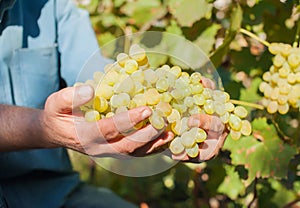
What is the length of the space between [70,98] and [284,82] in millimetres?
451

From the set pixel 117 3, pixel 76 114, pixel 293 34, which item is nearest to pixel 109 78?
pixel 76 114

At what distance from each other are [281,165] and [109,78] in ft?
1.67

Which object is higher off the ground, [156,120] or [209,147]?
[156,120]

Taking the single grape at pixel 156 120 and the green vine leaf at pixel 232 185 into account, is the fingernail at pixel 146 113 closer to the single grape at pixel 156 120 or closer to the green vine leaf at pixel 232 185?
the single grape at pixel 156 120

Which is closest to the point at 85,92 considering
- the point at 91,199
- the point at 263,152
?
the point at 263,152

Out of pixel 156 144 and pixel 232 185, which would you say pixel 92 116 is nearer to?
pixel 156 144

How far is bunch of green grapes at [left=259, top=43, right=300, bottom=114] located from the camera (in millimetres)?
1244

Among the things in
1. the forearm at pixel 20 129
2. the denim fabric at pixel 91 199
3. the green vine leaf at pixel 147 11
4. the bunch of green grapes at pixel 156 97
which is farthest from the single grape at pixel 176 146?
the green vine leaf at pixel 147 11

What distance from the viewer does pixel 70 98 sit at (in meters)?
1.01

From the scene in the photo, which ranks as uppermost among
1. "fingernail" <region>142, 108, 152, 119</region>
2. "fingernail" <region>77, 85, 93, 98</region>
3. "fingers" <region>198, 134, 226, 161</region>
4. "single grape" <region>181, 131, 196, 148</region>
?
"fingernail" <region>77, 85, 93, 98</region>

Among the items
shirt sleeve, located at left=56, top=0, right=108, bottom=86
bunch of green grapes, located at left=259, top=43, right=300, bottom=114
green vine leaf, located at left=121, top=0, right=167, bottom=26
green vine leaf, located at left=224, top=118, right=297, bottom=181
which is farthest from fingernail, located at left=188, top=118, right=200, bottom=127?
green vine leaf, located at left=121, top=0, right=167, bottom=26

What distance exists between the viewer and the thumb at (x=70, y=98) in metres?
1.00

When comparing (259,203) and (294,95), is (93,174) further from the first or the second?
(294,95)

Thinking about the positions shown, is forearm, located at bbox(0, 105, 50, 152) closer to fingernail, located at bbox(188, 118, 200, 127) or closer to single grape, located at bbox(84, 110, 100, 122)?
single grape, located at bbox(84, 110, 100, 122)
